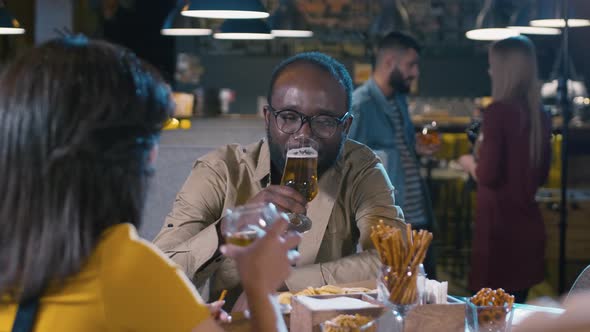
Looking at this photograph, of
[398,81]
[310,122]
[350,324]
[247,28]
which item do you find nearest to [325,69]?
[310,122]

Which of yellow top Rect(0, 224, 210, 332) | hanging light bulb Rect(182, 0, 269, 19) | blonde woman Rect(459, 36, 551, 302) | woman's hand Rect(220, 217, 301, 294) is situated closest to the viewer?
yellow top Rect(0, 224, 210, 332)

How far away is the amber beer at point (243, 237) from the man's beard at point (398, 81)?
359 cm

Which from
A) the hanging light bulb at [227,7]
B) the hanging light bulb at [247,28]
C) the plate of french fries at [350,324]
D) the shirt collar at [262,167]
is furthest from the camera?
the hanging light bulb at [247,28]

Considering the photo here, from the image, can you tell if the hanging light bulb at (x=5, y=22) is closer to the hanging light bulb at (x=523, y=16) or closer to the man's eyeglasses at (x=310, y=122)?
the man's eyeglasses at (x=310, y=122)

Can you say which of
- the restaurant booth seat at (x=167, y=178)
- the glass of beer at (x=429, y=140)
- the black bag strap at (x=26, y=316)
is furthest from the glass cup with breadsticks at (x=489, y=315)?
the glass of beer at (x=429, y=140)

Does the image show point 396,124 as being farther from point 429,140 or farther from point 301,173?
point 301,173

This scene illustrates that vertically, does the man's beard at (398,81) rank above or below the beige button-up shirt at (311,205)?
above

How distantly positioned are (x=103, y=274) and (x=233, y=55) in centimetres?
1190

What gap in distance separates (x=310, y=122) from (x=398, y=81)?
2.53m

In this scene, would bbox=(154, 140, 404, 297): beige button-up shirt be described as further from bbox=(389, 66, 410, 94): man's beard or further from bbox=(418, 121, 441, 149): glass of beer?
bbox=(418, 121, 441, 149): glass of beer

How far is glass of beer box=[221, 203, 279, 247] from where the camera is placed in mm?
1415

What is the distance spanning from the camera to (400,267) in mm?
1786

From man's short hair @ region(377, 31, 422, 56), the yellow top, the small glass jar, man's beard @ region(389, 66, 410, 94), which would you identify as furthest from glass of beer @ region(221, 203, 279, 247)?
man's short hair @ region(377, 31, 422, 56)

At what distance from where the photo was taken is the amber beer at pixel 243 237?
1.41 metres
